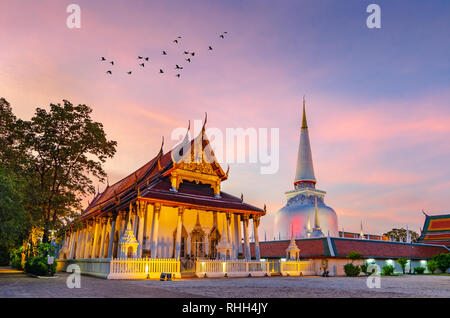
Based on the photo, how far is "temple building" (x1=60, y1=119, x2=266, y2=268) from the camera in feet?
72.5

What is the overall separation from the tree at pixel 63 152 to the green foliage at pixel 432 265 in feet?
111

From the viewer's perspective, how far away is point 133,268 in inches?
709

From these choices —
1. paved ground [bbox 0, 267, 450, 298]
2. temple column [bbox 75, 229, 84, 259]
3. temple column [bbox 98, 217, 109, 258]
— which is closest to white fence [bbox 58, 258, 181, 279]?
paved ground [bbox 0, 267, 450, 298]

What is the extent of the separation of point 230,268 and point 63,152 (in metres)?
12.7

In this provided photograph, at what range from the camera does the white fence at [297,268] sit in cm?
2477

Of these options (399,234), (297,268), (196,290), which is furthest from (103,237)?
(399,234)

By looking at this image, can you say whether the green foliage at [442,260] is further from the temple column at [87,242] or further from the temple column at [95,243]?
the temple column at [87,242]

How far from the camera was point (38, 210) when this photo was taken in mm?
21859

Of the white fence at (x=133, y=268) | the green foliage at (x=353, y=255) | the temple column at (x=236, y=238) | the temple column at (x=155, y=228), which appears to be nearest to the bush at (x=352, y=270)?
the green foliage at (x=353, y=255)

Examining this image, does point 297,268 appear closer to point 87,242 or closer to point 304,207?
point 87,242

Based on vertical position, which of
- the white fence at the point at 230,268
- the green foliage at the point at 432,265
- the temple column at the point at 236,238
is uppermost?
the temple column at the point at 236,238

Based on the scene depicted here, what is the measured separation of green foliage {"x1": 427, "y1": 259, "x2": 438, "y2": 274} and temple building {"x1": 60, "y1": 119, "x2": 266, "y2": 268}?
22.1 m

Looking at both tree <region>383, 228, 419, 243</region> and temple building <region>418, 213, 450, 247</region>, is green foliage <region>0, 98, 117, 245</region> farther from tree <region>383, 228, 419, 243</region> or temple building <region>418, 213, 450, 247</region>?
tree <region>383, 228, 419, 243</region>

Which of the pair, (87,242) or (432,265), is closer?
(87,242)
